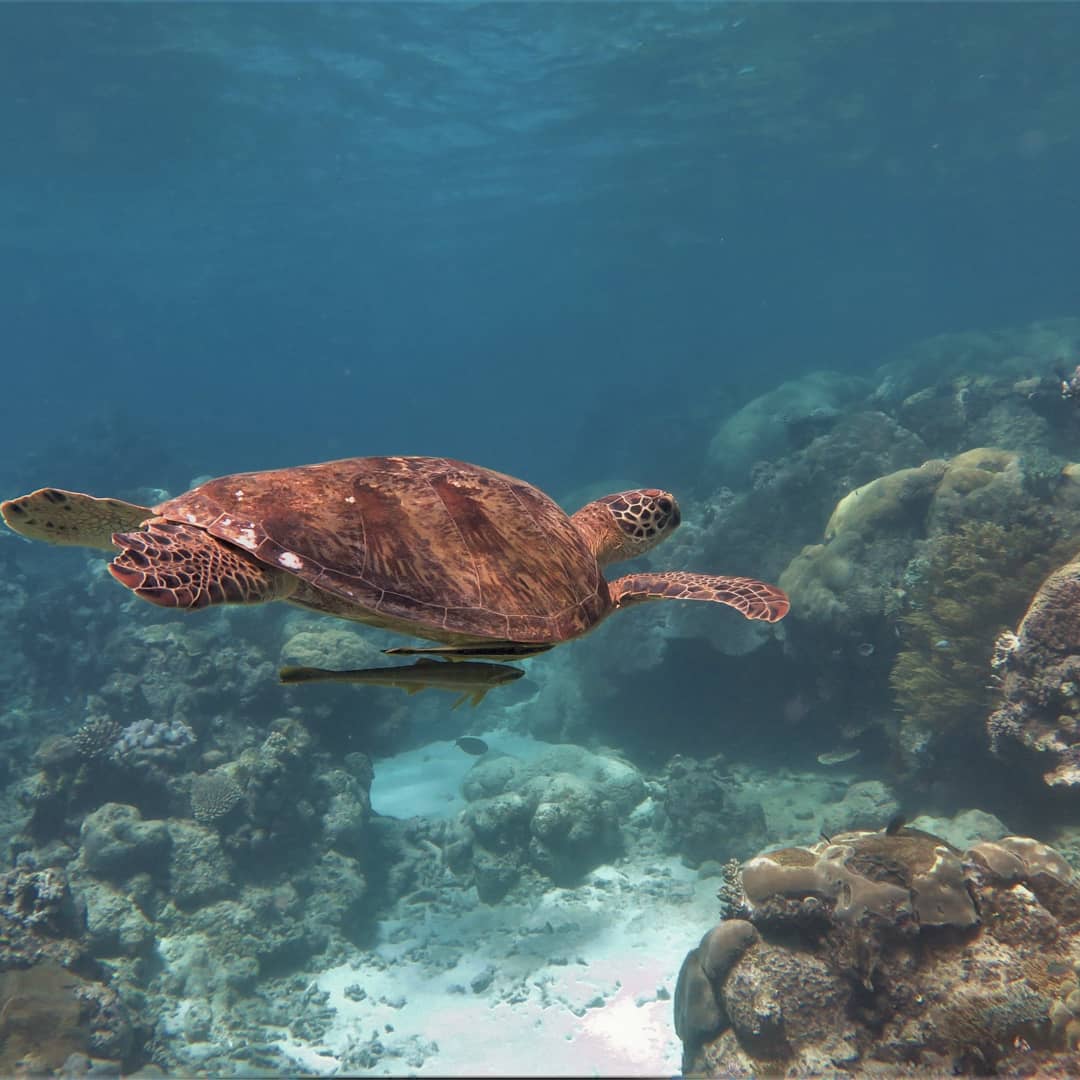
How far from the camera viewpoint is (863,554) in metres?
10.4

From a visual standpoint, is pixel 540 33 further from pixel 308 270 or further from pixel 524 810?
pixel 308 270

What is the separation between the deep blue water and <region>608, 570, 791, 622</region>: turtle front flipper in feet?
74.8

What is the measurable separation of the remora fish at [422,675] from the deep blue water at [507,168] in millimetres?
24239

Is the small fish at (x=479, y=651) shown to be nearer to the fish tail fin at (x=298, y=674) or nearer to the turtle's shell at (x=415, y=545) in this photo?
the turtle's shell at (x=415, y=545)

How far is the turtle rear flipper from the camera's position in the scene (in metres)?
2.83

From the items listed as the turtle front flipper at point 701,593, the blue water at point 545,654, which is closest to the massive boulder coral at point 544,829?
the blue water at point 545,654

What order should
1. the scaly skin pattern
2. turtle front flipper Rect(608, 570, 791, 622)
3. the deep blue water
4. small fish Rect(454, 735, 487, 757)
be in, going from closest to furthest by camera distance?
the scaly skin pattern → turtle front flipper Rect(608, 570, 791, 622) → small fish Rect(454, 735, 487, 757) → the deep blue water

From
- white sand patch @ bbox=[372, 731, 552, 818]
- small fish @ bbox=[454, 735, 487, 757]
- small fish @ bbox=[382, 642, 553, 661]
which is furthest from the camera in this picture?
white sand patch @ bbox=[372, 731, 552, 818]

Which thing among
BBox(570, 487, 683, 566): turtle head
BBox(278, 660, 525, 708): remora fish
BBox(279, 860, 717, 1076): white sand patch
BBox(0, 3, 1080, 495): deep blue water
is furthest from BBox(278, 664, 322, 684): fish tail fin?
BBox(0, 3, 1080, 495): deep blue water

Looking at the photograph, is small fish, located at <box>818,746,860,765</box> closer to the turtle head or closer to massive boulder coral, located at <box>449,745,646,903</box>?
massive boulder coral, located at <box>449,745,646,903</box>

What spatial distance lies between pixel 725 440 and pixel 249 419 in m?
75.8

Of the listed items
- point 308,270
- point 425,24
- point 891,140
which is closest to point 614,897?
point 425,24

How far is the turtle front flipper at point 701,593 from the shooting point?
3949 millimetres

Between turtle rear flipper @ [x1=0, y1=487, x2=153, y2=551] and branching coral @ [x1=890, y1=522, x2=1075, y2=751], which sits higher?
turtle rear flipper @ [x1=0, y1=487, x2=153, y2=551]
